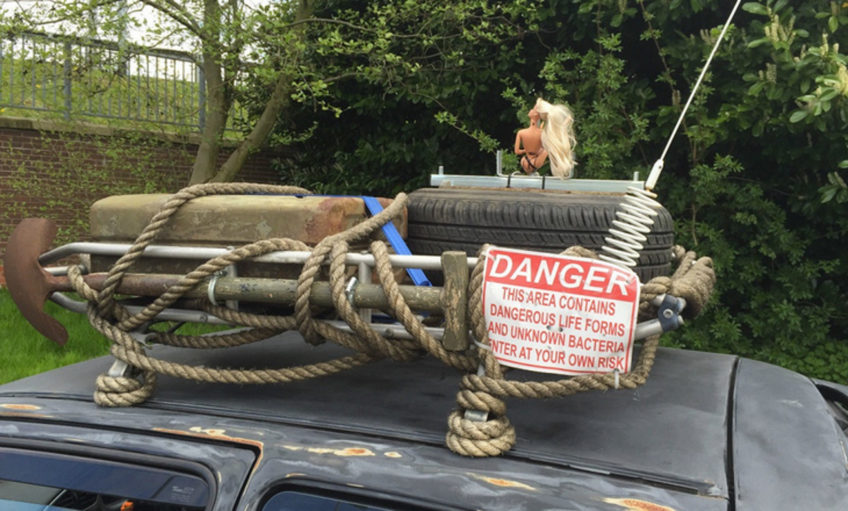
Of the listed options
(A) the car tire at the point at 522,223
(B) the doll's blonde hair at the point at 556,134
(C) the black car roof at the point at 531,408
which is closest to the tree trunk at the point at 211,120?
(B) the doll's blonde hair at the point at 556,134

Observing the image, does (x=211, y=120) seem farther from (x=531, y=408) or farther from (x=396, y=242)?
(x=531, y=408)

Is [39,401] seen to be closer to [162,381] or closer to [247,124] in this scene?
[162,381]

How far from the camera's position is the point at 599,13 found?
5.28m

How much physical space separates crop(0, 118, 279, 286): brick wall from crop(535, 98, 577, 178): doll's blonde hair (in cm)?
608

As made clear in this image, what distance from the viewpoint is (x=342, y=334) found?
155cm

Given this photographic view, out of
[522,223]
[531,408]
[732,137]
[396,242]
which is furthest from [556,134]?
[732,137]

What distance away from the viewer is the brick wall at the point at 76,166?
25.7 feet

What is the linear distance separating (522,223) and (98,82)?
616 centimetres

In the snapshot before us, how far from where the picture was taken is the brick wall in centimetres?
784

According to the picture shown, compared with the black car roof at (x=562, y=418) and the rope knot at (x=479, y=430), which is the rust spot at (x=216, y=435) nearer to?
the black car roof at (x=562, y=418)

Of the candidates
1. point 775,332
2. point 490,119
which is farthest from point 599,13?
point 775,332

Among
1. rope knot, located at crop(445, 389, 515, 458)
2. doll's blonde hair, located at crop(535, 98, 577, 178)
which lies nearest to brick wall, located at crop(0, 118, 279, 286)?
doll's blonde hair, located at crop(535, 98, 577, 178)

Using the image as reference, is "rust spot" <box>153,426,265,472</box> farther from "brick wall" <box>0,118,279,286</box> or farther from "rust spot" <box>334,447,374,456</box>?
"brick wall" <box>0,118,279,286</box>

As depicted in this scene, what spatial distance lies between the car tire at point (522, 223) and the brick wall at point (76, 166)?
616 cm
